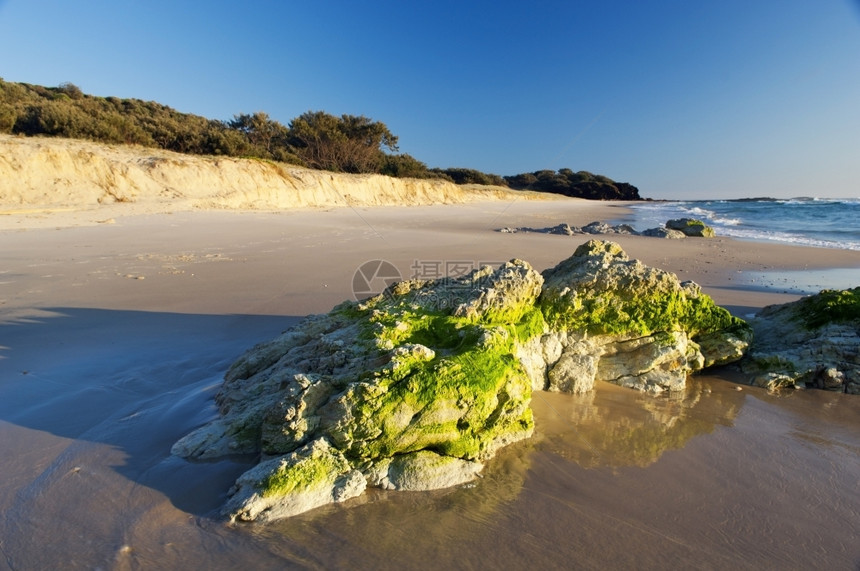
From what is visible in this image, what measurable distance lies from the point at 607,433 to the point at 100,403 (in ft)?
11.2

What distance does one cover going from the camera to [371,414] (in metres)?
2.33

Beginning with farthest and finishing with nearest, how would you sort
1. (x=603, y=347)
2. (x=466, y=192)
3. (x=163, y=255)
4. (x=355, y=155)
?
(x=466, y=192) → (x=355, y=155) → (x=163, y=255) → (x=603, y=347)

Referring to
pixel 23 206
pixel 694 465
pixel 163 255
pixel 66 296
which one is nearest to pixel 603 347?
pixel 694 465

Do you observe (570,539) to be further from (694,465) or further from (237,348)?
(237,348)

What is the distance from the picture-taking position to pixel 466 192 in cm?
4041

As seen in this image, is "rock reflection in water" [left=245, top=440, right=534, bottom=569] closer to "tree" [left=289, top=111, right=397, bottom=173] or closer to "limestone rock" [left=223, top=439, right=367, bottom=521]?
"limestone rock" [left=223, top=439, right=367, bottom=521]

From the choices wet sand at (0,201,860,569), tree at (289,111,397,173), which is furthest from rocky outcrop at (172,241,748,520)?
tree at (289,111,397,173)

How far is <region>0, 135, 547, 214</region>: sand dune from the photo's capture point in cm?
1411

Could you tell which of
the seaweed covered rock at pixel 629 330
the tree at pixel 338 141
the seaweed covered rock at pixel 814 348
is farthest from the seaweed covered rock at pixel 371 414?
the tree at pixel 338 141

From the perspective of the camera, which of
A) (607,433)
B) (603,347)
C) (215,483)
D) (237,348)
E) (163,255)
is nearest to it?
(215,483)

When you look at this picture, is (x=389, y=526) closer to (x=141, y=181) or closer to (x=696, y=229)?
(x=696, y=229)

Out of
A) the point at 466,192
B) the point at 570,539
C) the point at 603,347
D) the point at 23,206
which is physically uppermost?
the point at 466,192

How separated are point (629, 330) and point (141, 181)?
18.3 metres

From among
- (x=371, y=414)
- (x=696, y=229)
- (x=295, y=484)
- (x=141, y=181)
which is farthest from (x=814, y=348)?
(x=141, y=181)
